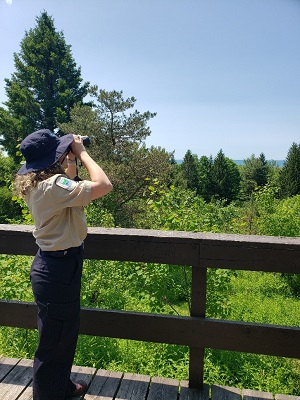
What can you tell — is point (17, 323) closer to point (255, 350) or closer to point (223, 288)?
point (255, 350)

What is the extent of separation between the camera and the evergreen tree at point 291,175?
28.6 m

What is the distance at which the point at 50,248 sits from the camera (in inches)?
64.6

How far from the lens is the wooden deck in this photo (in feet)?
6.24

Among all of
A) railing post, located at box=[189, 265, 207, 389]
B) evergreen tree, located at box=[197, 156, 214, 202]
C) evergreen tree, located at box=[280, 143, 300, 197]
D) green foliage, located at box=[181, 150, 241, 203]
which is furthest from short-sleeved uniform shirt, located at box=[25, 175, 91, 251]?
evergreen tree, located at box=[197, 156, 214, 202]

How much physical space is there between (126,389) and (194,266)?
2.66 feet

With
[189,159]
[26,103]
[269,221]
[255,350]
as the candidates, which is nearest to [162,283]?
[255,350]

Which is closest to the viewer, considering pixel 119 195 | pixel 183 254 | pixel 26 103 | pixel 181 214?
pixel 183 254

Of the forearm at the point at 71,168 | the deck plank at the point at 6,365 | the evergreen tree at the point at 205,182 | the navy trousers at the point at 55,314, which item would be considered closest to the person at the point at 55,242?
the navy trousers at the point at 55,314

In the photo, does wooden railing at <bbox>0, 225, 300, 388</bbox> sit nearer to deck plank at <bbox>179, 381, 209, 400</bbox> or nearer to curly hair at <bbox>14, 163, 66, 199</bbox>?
deck plank at <bbox>179, 381, 209, 400</bbox>

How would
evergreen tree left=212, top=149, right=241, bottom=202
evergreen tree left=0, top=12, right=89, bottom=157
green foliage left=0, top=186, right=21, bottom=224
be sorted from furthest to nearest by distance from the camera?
evergreen tree left=212, top=149, right=241, bottom=202
evergreen tree left=0, top=12, right=89, bottom=157
green foliage left=0, top=186, right=21, bottom=224

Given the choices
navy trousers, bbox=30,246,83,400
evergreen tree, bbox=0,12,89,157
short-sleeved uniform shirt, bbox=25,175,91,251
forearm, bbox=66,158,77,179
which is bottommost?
navy trousers, bbox=30,246,83,400

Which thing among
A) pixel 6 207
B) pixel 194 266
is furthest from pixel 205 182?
pixel 194 266

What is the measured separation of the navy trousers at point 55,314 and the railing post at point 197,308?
2.00 ft

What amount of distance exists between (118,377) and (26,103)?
3230 centimetres
